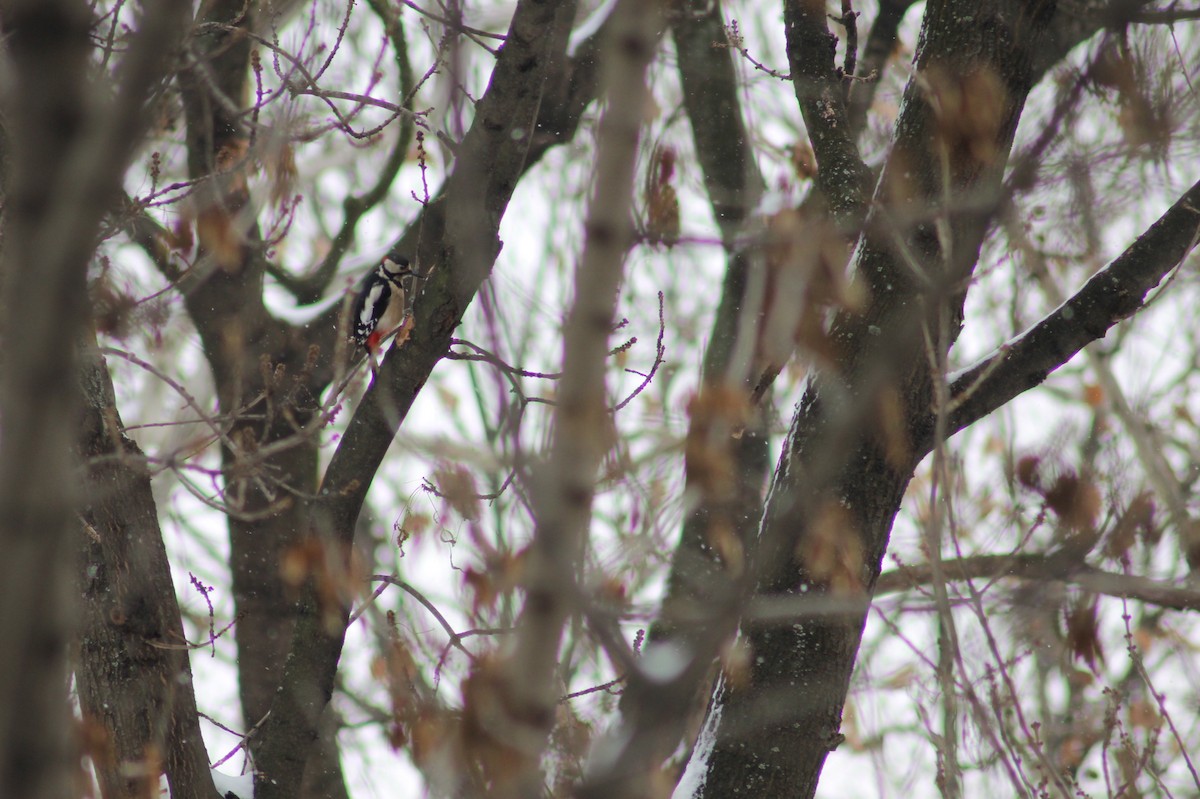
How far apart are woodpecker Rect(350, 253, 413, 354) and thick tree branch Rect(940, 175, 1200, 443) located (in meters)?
2.35

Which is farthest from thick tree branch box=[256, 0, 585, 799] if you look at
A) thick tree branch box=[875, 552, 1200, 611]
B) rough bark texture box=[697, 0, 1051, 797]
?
thick tree branch box=[875, 552, 1200, 611]

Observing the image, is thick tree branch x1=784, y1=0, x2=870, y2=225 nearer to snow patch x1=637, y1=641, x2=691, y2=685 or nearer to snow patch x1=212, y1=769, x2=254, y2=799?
snow patch x1=637, y1=641, x2=691, y2=685

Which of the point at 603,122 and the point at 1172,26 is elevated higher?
the point at 1172,26

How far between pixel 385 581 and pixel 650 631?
1149mm

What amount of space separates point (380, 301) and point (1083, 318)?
132 inches

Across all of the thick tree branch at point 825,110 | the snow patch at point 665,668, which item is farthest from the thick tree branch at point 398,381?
the snow patch at point 665,668

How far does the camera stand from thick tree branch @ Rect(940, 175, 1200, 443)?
2312 millimetres

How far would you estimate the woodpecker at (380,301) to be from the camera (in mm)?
4340

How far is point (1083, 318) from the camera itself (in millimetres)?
2359

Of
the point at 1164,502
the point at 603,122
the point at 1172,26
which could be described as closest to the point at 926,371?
the point at 1172,26

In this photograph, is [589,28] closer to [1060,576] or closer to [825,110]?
[825,110]

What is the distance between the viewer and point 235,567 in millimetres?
3730

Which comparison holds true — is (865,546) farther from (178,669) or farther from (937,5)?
(178,669)

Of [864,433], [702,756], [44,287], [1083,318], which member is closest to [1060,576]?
[864,433]
